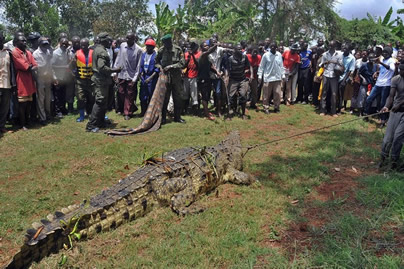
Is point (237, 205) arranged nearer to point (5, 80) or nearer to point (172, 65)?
point (172, 65)

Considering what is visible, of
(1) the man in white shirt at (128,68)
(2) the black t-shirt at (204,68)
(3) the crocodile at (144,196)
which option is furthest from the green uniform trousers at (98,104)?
(3) the crocodile at (144,196)

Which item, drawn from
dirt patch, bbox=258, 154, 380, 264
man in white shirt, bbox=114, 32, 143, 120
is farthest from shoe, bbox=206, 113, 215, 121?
dirt patch, bbox=258, 154, 380, 264

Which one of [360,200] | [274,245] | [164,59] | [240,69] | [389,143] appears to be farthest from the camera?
[240,69]

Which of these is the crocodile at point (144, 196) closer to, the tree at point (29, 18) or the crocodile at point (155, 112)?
the crocodile at point (155, 112)

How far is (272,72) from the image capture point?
10.1 meters

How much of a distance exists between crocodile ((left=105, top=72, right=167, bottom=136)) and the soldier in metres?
0.50

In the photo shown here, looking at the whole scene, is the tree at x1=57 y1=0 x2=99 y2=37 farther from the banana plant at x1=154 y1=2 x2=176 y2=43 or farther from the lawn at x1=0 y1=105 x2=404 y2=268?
the lawn at x1=0 y1=105 x2=404 y2=268

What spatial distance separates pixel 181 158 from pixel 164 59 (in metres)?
4.18

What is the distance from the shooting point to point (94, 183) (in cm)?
513

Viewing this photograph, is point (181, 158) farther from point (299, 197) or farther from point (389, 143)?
point (389, 143)

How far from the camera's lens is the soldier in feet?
24.5

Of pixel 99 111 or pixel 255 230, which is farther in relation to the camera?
A: pixel 99 111

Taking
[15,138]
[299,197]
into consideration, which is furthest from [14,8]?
[299,197]

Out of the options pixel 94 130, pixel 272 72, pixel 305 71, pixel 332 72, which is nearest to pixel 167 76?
pixel 94 130
